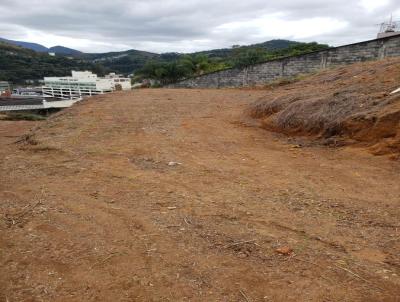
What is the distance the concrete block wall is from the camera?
1524cm

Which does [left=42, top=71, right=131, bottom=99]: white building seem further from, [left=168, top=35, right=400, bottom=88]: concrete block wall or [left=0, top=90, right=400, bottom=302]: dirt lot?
[left=0, top=90, right=400, bottom=302]: dirt lot

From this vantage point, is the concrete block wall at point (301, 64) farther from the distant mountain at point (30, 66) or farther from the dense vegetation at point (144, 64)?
the distant mountain at point (30, 66)

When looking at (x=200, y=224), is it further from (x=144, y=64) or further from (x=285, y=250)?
(x=144, y=64)

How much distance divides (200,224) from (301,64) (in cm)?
1669

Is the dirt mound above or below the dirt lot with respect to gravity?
above

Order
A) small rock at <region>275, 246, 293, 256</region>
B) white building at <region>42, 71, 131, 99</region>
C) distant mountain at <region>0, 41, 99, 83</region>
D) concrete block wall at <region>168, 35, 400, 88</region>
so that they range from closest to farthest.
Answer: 1. small rock at <region>275, 246, 293, 256</region>
2. concrete block wall at <region>168, 35, 400, 88</region>
3. white building at <region>42, 71, 131, 99</region>
4. distant mountain at <region>0, 41, 99, 83</region>

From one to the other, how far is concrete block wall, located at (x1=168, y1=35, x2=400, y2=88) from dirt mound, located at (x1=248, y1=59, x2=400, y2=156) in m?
7.40

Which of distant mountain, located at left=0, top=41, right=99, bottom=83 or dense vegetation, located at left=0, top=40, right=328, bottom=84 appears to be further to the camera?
distant mountain, located at left=0, top=41, right=99, bottom=83

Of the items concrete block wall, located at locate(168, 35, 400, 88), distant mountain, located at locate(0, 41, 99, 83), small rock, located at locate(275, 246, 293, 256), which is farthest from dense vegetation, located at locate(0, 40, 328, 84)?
Result: small rock, located at locate(275, 246, 293, 256)

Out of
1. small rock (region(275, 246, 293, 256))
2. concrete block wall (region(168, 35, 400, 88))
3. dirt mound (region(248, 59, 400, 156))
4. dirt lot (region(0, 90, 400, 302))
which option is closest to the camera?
dirt lot (region(0, 90, 400, 302))

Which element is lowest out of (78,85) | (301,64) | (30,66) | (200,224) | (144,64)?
(78,85)

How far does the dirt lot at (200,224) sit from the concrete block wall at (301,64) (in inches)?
467

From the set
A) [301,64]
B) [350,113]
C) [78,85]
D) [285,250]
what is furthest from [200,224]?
[78,85]

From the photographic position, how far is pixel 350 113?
620 centimetres
